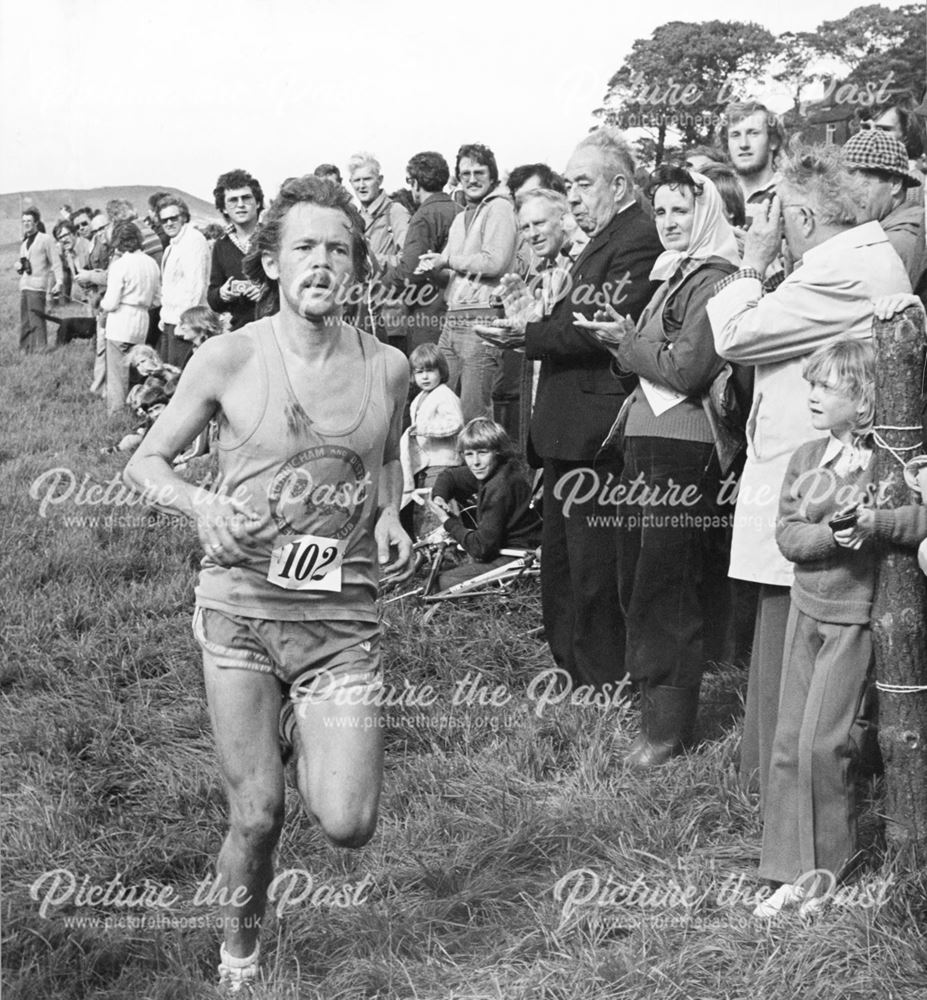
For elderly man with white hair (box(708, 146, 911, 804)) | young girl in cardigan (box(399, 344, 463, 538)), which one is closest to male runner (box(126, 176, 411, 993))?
elderly man with white hair (box(708, 146, 911, 804))

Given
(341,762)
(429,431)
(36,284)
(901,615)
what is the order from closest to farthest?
(341,762) < (901,615) < (429,431) < (36,284)

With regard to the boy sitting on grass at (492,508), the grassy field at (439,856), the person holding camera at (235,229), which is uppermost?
the person holding camera at (235,229)

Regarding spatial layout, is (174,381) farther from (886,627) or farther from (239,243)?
(886,627)

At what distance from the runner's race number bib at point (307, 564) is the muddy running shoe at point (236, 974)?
1008 millimetres

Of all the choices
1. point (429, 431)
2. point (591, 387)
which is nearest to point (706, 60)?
point (429, 431)

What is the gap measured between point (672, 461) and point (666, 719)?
97 cm

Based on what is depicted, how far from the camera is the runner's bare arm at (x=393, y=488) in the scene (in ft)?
12.9

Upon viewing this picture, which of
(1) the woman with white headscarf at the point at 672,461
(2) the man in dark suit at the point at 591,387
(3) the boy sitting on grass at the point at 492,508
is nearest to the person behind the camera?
(1) the woman with white headscarf at the point at 672,461

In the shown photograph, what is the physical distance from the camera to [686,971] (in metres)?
3.77

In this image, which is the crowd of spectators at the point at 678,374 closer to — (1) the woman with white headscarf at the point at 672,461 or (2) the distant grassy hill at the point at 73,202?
(1) the woman with white headscarf at the point at 672,461

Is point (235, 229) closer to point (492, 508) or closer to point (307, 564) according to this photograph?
point (492, 508)

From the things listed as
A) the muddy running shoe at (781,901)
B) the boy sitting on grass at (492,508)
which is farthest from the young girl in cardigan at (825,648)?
the boy sitting on grass at (492,508)

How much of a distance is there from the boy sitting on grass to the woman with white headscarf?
201 cm

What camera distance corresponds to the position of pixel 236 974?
3.81 metres
